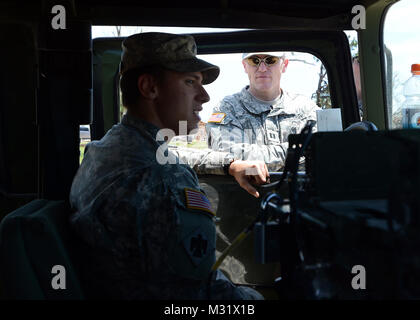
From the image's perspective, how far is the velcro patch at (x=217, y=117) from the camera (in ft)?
7.91

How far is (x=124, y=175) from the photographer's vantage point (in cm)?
120

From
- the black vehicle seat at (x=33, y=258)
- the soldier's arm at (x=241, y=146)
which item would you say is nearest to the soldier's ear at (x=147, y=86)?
the black vehicle seat at (x=33, y=258)

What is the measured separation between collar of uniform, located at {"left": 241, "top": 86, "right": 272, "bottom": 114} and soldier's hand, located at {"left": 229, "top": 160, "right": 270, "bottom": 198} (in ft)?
2.01

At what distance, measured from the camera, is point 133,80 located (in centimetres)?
153

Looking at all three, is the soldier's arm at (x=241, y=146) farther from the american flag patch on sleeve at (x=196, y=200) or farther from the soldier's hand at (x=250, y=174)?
the american flag patch on sleeve at (x=196, y=200)

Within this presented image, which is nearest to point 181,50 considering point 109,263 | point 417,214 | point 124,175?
point 124,175

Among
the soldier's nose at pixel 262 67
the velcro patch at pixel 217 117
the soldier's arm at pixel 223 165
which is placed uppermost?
the soldier's nose at pixel 262 67

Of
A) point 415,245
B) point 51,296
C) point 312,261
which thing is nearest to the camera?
point 415,245

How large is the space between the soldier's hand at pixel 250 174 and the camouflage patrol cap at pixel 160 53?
1.72ft

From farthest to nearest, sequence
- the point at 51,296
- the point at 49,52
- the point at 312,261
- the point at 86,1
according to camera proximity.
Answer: the point at 86,1 < the point at 49,52 < the point at 51,296 < the point at 312,261

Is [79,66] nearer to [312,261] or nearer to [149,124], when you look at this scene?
[149,124]
